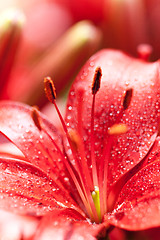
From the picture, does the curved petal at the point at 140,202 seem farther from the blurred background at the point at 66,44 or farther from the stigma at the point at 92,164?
the blurred background at the point at 66,44

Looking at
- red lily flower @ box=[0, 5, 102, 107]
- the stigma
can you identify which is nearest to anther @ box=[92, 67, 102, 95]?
the stigma

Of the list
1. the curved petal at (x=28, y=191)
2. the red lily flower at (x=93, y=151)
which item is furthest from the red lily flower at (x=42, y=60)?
the curved petal at (x=28, y=191)

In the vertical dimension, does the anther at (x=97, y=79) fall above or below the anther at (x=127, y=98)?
above

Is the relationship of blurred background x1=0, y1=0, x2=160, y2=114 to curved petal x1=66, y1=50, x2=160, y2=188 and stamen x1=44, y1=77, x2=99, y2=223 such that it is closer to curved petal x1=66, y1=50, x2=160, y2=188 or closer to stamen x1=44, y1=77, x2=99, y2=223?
curved petal x1=66, y1=50, x2=160, y2=188

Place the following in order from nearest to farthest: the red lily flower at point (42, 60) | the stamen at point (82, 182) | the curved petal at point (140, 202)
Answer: the curved petal at point (140, 202)
the stamen at point (82, 182)
the red lily flower at point (42, 60)

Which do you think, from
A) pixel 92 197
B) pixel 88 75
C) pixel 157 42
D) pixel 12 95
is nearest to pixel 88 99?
pixel 88 75
